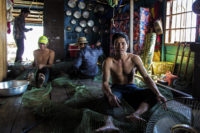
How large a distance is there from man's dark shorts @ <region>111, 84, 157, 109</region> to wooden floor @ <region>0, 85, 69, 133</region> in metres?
1.16

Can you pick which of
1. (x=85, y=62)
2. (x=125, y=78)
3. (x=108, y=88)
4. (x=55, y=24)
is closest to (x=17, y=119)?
(x=108, y=88)

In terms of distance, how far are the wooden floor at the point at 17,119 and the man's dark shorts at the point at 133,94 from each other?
3.79 ft

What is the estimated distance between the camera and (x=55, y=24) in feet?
27.8

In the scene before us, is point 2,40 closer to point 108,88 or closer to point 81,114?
point 81,114

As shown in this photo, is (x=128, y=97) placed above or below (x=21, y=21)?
below

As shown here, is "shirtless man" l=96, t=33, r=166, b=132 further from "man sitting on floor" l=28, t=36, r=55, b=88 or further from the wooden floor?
"man sitting on floor" l=28, t=36, r=55, b=88

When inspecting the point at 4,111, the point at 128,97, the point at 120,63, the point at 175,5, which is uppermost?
the point at 175,5

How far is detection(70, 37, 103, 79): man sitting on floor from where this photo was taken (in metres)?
4.54

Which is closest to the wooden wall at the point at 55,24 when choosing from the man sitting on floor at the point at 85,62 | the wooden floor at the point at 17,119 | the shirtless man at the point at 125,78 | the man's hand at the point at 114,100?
the man sitting on floor at the point at 85,62

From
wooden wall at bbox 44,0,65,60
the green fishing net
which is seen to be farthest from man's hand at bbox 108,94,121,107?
wooden wall at bbox 44,0,65,60

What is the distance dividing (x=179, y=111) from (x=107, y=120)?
0.90 metres

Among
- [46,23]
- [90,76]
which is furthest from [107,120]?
[46,23]

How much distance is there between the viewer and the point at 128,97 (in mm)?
2717

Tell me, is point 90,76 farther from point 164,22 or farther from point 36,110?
point 164,22
